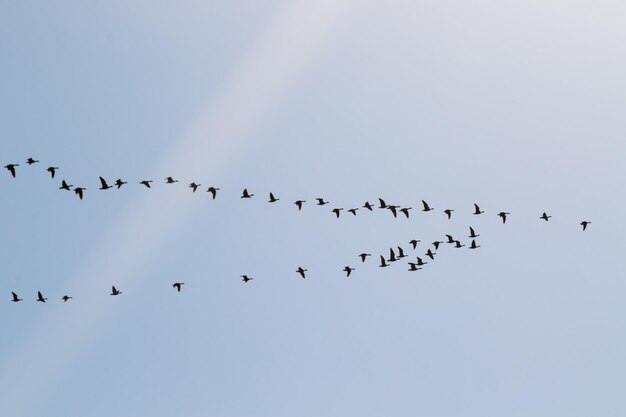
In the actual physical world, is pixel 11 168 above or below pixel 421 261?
above

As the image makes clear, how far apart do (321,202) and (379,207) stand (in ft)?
25.5

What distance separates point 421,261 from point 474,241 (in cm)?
692

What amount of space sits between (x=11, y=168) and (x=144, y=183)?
591 inches

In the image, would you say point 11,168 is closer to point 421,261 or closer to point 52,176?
point 52,176

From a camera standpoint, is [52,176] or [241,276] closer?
[52,176]

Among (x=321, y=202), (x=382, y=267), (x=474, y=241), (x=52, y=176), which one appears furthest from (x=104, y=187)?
(x=474, y=241)

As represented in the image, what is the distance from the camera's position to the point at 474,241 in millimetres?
127375

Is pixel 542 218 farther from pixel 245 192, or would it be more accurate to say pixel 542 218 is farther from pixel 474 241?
pixel 245 192

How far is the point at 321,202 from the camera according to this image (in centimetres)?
12631

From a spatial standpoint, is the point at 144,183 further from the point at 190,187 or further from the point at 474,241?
the point at 474,241

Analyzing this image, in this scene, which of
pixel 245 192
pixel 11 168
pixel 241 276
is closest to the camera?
pixel 11 168

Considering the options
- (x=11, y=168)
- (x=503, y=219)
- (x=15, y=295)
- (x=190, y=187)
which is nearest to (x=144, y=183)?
(x=190, y=187)

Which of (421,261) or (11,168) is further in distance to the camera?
(421,261)

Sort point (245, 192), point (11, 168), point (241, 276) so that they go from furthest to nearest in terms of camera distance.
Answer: point (241, 276) → point (245, 192) → point (11, 168)
